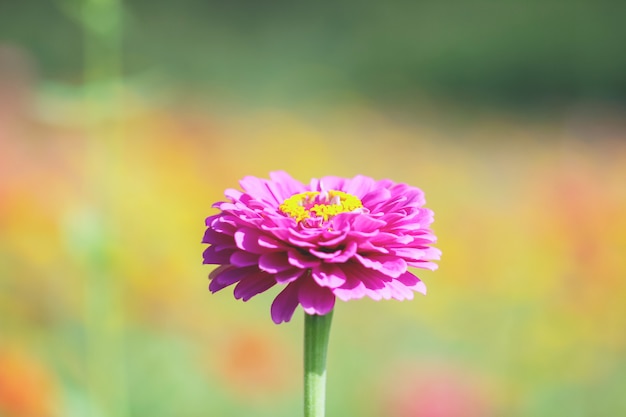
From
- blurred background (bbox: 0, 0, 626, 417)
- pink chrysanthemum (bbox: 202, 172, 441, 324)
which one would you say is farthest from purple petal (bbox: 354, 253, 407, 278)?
blurred background (bbox: 0, 0, 626, 417)

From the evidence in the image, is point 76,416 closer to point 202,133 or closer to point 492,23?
point 202,133

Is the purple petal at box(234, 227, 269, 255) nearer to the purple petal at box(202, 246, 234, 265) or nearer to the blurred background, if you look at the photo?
the purple petal at box(202, 246, 234, 265)

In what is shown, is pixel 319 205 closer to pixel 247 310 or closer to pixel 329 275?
pixel 329 275

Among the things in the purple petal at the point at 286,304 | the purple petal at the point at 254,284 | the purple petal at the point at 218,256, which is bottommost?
the purple petal at the point at 286,304

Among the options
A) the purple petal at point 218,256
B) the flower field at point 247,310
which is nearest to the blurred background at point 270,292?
the flower field at point 247,310

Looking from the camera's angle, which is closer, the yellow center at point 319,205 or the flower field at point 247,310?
the yellow center at point 319,205

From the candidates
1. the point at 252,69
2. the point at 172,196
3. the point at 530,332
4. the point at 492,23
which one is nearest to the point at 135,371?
the point at 172,196

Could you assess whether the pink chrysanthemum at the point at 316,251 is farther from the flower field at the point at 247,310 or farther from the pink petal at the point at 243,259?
the flower field at the point at 247,310

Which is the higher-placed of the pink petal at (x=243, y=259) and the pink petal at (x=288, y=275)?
the pink petal at (x=243, y=259)
